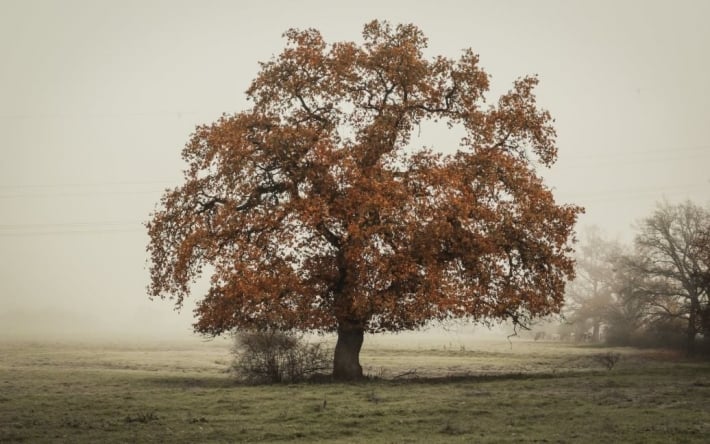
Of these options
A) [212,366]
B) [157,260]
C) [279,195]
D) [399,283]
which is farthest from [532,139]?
[212,366]

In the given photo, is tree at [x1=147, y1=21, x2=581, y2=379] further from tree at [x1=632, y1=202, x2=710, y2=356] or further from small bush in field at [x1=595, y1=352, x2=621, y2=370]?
tree at [x1=632, y1=202, x2=710, y2=356]

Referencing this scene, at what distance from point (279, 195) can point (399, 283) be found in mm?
7671

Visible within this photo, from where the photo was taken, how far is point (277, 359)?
33.8m

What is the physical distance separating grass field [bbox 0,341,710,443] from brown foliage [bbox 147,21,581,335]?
383 centimetres

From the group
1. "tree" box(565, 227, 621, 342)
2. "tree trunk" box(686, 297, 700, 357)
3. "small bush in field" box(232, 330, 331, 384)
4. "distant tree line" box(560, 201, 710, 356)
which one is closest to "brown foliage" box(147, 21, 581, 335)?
"small bush in field" box(232, 330, 331, 384)

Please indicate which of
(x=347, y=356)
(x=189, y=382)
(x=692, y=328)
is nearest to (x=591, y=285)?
(x=692, y=328)

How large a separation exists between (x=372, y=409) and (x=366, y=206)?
9.27 meters

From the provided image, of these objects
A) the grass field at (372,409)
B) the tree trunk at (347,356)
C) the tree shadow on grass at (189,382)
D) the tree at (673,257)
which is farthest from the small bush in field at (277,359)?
the tree at (673,257)

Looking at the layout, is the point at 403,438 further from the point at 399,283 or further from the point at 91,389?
the point at 91,389

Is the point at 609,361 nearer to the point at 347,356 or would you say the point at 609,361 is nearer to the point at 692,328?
the point at 347,356

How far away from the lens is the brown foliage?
98.9ft

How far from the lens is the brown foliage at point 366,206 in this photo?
3014 cm

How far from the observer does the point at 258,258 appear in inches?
1183

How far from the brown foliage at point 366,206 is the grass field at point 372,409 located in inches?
151
